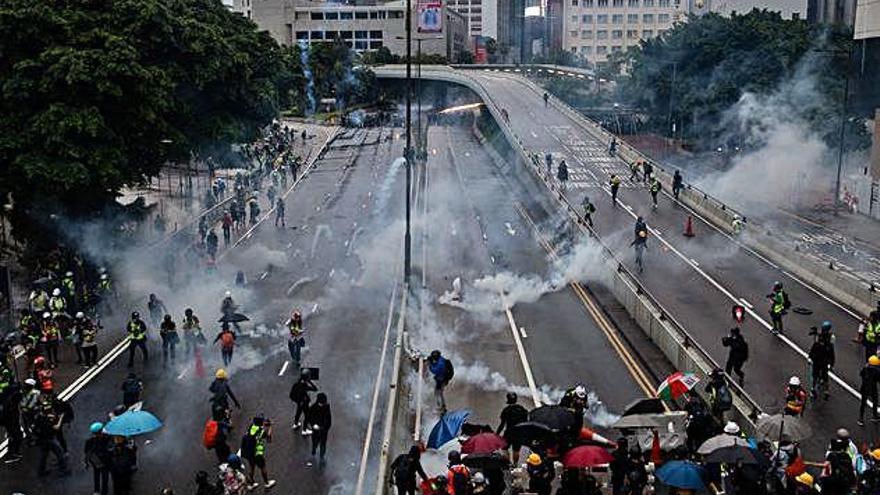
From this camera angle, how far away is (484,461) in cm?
1457

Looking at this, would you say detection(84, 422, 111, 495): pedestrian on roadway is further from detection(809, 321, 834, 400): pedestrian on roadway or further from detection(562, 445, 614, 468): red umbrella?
detection(809, 321, 834, 400): pedestrian on roadway

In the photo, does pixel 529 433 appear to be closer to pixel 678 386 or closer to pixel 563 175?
pixel 678 386

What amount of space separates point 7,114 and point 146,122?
4560 millimetres

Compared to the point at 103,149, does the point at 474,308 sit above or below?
below

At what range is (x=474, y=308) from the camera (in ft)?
104

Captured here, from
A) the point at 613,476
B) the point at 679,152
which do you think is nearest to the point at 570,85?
the point at 679,152

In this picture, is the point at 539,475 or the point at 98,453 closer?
the point at 539,475

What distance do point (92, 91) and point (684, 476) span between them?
26291 millimetres

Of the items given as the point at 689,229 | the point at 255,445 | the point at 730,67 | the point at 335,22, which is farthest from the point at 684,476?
the point at 335,22

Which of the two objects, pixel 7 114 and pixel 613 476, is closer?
pixel 613 476

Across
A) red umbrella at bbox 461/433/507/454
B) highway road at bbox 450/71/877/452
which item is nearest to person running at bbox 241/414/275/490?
red umbrella at bbox 461/433/507/454

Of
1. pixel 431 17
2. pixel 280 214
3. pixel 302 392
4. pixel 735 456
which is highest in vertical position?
pixel 431 17

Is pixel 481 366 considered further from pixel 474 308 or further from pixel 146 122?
pixel 146 122

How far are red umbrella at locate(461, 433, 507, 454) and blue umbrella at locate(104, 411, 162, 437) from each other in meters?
5.07
